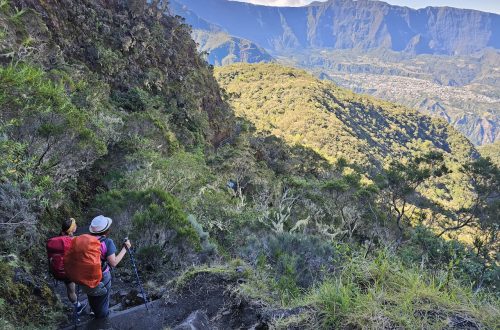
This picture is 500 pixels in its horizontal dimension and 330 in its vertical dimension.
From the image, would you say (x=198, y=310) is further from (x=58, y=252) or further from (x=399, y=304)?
(x=399, y=304)

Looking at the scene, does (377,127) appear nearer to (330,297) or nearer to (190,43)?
(190,43)

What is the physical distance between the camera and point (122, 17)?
26.9 m

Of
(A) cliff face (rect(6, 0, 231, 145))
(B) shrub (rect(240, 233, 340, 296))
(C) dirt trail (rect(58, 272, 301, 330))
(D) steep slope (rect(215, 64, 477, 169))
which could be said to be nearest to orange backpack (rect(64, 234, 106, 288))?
(C) dirt trail (rect(58, 272, 301, 330))

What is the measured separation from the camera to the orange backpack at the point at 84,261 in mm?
4234

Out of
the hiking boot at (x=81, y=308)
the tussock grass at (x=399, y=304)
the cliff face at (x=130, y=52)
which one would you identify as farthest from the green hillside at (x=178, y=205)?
the hiking boot at (x=81, y=308)

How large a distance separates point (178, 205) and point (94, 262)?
4303 millimetres

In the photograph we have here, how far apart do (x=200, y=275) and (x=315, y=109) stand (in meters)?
108

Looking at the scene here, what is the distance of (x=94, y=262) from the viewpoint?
432 cm

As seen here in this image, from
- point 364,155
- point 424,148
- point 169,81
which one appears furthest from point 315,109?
point 169,81

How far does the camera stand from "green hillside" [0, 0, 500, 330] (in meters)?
3.58

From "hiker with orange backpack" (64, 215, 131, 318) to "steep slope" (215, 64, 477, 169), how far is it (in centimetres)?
7672

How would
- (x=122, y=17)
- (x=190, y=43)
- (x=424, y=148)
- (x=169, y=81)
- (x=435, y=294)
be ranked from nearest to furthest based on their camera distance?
(x=435, y=294) < (x=122, y=17) < (x=169, y=81) < (x=190, y=43) < (x=424, y=148)

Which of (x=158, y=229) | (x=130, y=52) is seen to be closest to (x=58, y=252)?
(x=158, y=229)

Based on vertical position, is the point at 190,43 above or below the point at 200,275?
above
